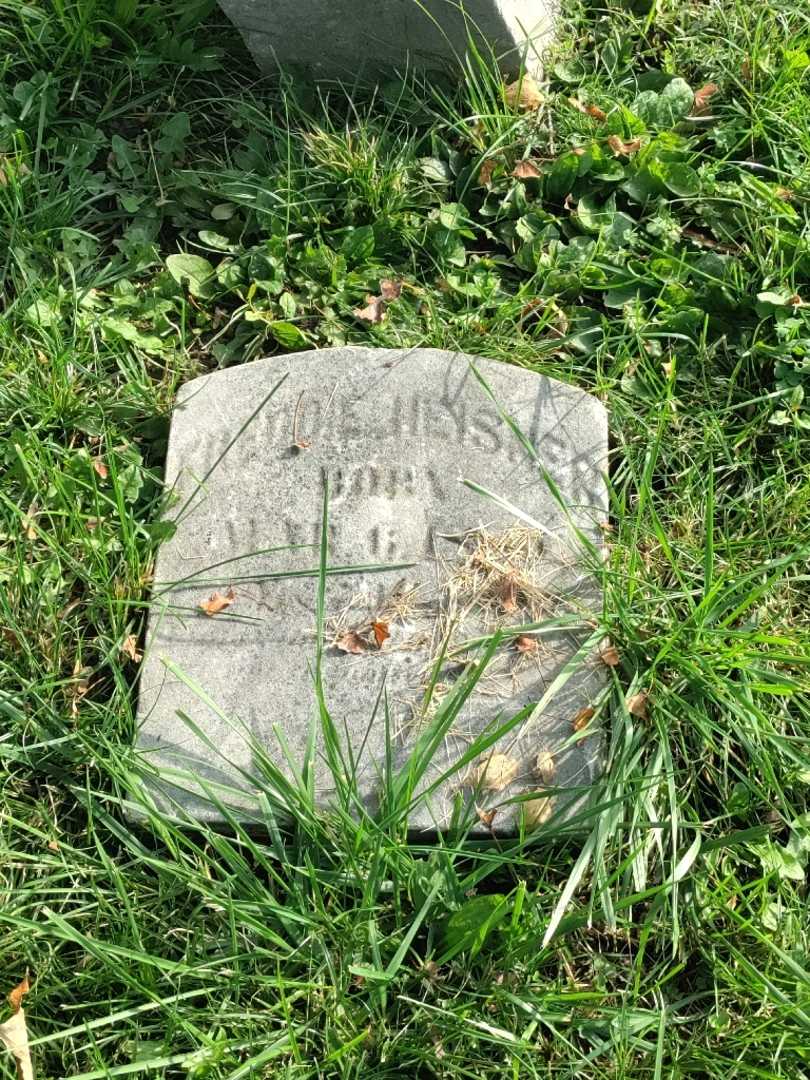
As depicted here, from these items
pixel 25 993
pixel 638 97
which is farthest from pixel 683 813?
pixel 638 97

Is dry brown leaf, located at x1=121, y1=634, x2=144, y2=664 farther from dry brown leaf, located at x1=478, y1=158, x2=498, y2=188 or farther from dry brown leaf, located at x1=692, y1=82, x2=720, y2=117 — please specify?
dry brown leaf, located at x1=692, y1=82, x2=720, y2=117

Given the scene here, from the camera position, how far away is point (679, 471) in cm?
236

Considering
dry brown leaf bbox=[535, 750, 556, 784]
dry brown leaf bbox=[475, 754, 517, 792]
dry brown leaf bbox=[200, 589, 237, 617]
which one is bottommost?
dry brown leaf bbox=[535, 750, 556, 784]

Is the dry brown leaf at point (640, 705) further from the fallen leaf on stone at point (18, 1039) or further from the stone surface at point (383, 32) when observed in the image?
the stone surface at point (383, 32)

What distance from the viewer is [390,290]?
256 centimetres

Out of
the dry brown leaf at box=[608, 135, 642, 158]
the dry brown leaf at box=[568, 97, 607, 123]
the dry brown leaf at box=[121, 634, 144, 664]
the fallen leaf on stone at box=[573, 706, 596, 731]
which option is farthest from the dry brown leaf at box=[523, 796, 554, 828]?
the dry brown leaf at box=[568, 97, 607, 123]

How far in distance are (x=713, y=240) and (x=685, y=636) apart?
40.4 inches

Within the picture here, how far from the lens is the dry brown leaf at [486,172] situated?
2.63 meters

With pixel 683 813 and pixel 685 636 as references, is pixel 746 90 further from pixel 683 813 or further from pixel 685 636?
pixel 683 813

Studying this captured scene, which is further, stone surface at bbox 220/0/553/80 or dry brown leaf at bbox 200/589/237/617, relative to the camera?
stone surface at bbox 220/0/553/80

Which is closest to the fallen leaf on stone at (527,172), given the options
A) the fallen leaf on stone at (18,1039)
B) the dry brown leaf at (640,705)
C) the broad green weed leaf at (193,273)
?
the broad green weed leaf at (193,273)

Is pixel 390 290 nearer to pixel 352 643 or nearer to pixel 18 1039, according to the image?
pixel 352 643

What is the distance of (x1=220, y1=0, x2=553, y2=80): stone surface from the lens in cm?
254

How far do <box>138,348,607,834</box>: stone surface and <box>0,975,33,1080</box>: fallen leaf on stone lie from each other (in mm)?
447
